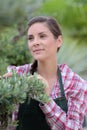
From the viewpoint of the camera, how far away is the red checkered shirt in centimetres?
224

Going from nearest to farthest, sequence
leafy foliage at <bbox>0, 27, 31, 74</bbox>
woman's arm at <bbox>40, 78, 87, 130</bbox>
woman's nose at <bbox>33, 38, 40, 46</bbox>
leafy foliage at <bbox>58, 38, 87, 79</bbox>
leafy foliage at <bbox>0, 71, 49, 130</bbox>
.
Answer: leafy foliage at <bbox>0, 71, 49, 130</bbox>, woman's arm at <bbox>40, 78, 87, 130</bbox>, woman's nose at <bbox>33, 38, 40, 46</bbox>, leafy foliage at <bbox>0, 27, 31, 74</bbox>, leafy foliage at <bbox>58, 38, 87, 79</bbox>

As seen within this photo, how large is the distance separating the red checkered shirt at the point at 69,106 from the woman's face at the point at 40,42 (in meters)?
0.13

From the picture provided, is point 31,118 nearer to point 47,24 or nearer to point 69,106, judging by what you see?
point 69,106

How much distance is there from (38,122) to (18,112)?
0.38 ft

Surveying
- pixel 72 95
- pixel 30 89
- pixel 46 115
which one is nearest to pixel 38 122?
pixel 46 115

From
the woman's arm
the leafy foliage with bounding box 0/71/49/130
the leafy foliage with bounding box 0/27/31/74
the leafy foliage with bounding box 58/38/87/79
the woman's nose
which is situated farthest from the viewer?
the leafy foliage with bounding box 58/38/87/79

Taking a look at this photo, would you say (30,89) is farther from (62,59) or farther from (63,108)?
(62,59)

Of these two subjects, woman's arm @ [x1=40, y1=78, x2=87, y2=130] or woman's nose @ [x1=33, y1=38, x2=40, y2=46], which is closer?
woman's arm @ [x1=40, y1=78, x2=87, y2=130]

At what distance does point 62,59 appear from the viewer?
766 centimetres

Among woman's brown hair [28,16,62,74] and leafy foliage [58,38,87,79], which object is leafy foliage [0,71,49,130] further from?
leafy foliage [58,38,87,79]

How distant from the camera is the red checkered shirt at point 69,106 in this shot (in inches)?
88.2

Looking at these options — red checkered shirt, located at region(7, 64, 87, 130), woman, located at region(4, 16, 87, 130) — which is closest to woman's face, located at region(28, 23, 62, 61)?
woman, located at region(4, 16, 87, 130)

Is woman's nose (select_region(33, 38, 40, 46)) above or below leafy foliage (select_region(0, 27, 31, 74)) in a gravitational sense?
below

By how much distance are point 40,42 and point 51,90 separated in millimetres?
266
